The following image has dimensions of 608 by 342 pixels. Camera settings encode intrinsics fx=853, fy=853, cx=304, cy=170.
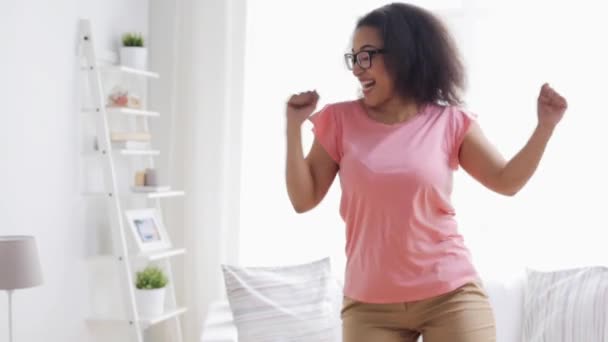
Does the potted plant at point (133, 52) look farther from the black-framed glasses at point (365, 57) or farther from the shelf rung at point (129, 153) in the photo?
the black-framed glasses at point (365, 57)

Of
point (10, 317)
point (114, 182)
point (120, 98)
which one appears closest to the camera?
point (10, 317)

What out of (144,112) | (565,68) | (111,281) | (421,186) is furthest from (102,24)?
(421,186)

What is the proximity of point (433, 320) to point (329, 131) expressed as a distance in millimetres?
477

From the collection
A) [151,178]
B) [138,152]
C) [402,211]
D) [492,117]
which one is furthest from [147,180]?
[402,211]

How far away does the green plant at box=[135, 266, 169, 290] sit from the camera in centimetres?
361

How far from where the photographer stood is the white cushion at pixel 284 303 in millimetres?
3131

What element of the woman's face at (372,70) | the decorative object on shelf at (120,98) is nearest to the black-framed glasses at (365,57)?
the woman's face at (372,70)


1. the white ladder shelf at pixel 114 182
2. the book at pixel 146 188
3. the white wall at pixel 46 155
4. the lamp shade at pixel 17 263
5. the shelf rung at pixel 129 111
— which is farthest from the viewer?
the book at pixel 146 188

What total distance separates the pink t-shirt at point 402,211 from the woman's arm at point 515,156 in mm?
33

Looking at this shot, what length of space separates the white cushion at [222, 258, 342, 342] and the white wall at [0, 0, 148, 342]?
2.16 feet

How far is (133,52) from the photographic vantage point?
3.66 meters

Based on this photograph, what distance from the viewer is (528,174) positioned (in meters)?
1.80

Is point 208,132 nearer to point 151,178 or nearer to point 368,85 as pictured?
point 151,178

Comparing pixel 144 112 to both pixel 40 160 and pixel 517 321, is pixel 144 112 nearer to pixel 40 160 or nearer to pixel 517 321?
pixel 40 160
